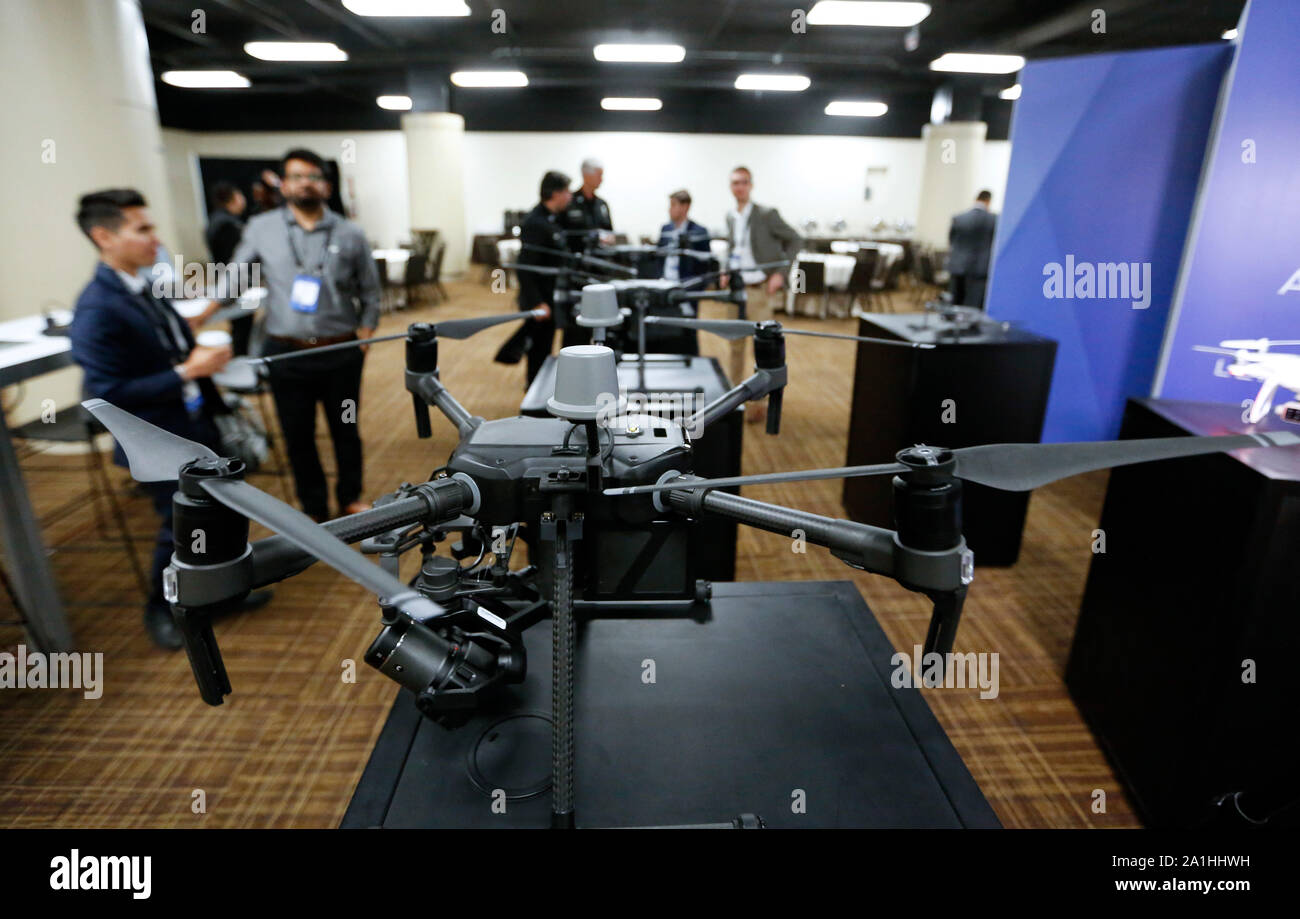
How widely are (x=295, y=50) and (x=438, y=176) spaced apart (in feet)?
11.4

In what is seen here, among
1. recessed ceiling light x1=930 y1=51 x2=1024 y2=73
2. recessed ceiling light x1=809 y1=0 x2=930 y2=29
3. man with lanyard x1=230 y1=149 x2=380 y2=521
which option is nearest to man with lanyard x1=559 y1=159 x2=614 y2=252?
man with lanyard x1=230 y1=149 x2=380 y2=521

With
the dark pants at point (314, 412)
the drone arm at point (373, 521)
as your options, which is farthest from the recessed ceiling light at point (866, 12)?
the drone arm at point (373, 521)

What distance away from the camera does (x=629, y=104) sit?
13602mm

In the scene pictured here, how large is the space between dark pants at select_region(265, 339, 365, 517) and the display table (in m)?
0.79

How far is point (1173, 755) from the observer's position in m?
2.03

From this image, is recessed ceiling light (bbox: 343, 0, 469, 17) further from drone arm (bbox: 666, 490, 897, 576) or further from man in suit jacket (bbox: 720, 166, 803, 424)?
drone arm (bbox: 666, 490, 897, 576)

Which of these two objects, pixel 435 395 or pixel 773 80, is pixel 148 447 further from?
pixel 773 80

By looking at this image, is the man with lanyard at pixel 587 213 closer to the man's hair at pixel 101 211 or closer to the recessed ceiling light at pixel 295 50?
the man's hair at pixel 101 211

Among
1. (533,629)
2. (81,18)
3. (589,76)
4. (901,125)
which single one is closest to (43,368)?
(533,629)

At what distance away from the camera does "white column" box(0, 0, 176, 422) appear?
411cm

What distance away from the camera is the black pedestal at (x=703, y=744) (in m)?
1.25

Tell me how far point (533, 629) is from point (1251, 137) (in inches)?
137

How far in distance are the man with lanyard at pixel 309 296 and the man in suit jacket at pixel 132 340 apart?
49 cm
